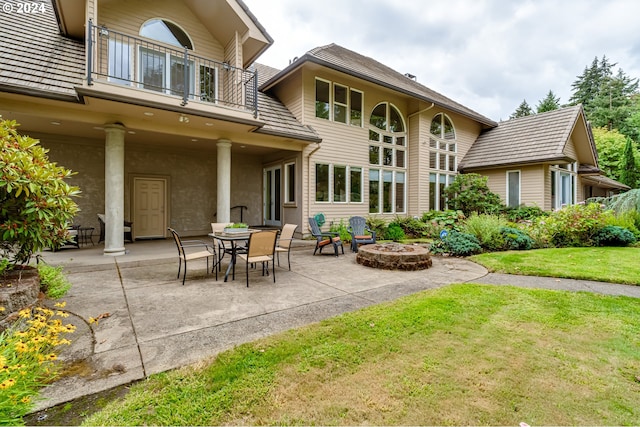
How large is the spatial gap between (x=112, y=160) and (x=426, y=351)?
26.1 ft

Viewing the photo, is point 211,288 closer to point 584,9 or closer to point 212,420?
point 212,420

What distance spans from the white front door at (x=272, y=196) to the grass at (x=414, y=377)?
8.36 meters

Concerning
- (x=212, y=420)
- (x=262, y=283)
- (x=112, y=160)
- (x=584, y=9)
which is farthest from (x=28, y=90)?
(x=584, y=9)

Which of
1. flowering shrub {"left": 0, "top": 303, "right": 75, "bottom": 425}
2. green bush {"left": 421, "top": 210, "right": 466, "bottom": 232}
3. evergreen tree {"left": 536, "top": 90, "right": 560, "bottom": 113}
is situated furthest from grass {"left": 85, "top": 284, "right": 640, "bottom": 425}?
evergreen tree {"left": 536, "top": 90, "right": 560, "bottom": 113}

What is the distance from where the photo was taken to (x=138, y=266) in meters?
6.34

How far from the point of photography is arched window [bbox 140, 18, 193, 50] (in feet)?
26.8

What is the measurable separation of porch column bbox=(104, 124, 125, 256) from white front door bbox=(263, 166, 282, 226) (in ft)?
17.8

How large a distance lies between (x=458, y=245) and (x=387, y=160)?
5.84m

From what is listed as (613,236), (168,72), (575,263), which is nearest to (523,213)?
(613,236)

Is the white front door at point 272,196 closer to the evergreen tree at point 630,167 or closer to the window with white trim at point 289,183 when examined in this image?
the window with white trim at point 289,183

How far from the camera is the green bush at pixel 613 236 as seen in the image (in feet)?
28.8

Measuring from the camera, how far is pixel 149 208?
404 inches

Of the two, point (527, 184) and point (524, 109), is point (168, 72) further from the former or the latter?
point (524, 109)

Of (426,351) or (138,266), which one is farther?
(138,266)
